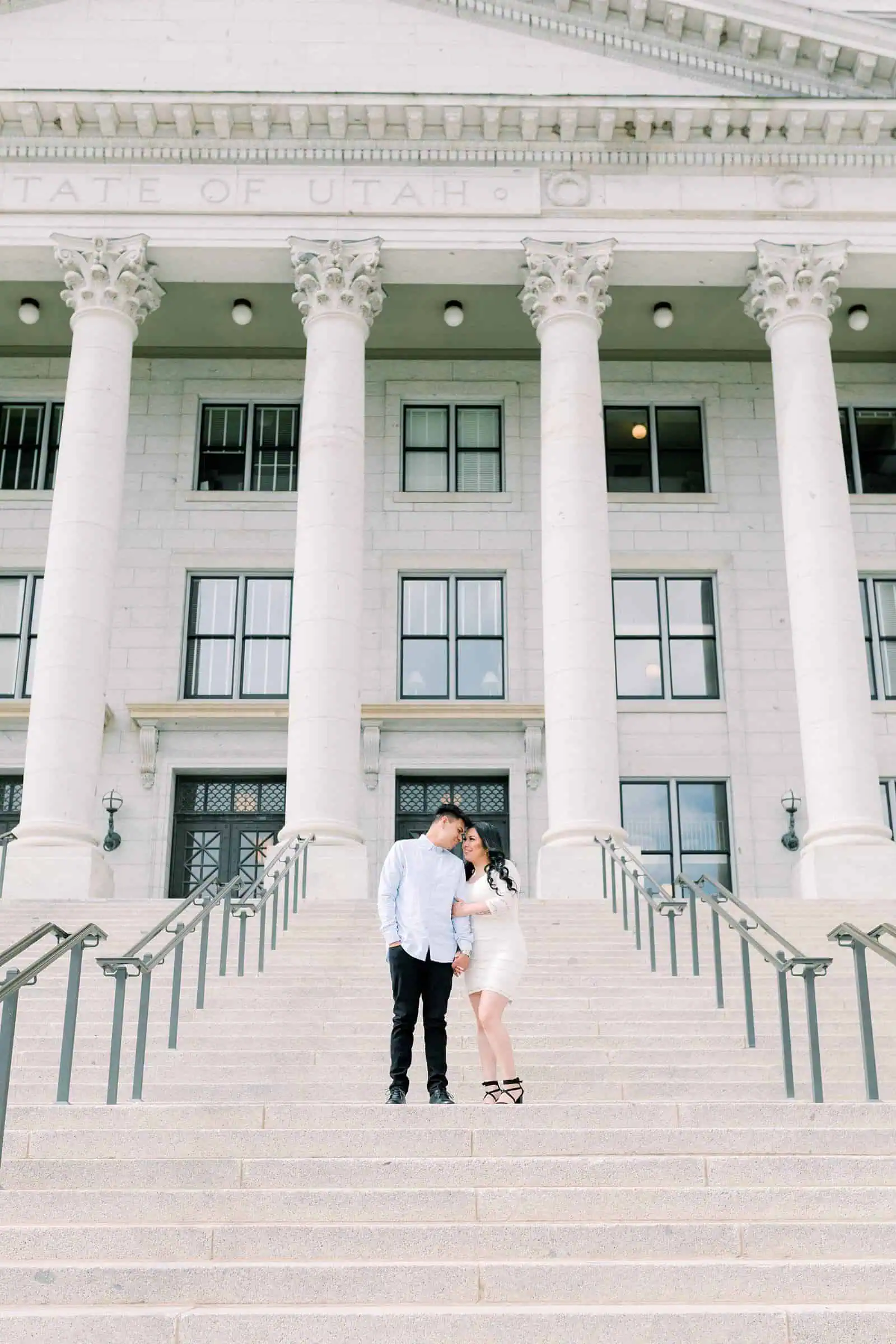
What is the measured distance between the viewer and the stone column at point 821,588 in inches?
761

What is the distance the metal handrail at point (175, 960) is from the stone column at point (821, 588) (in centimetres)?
752

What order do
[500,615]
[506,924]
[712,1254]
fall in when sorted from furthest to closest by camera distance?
1. [500,615]
2. [506,924]
3. [712,1254]

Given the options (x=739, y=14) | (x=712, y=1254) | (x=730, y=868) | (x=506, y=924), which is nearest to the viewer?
(x=712, y=1254)

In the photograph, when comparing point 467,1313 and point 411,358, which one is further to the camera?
point 411,358

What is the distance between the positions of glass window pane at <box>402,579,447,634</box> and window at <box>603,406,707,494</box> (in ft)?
13.2

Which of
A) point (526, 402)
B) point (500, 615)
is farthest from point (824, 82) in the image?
point (500, 615)

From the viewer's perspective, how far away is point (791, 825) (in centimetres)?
2427

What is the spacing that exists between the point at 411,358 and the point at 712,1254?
22747 mm

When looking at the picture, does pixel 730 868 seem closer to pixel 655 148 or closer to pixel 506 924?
pixel 655 148

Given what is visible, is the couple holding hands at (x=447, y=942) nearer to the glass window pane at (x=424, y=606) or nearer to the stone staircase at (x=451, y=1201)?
the stone staircase at (x=451, y=1201)

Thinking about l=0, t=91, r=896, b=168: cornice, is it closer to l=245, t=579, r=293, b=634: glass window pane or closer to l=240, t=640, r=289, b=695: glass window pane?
l=245, t=579, r=293, b=634: glass window pane

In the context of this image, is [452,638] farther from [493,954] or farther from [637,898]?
[493,954]

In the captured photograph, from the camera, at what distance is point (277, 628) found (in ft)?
84.8

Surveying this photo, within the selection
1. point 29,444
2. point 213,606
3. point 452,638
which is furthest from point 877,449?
point 29,444
